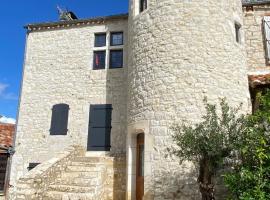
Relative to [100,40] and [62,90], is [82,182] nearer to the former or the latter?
[62,90]

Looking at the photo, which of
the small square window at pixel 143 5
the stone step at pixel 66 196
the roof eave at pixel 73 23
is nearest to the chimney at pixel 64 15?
the roof eave at pixel 73 23

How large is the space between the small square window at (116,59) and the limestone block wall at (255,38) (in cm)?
→ 464

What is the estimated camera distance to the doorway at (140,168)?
8430mm

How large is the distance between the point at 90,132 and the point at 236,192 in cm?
641

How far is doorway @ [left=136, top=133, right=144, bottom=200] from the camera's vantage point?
843cm

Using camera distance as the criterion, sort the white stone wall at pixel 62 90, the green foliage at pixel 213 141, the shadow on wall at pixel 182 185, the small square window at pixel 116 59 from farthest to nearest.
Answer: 1. the small square window at pixel 116 59
2. the white stone wall at pixel 62 90
3. the shadow on wall at pixel 182 185
4. the green foliage at pixel 213 141

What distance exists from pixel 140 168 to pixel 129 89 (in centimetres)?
238

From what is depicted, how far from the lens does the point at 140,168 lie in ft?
28.3

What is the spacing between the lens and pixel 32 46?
1237 cm

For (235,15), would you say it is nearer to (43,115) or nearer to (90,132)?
(90,132)

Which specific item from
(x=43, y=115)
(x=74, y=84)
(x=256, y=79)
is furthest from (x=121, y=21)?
(x=256, y=79)

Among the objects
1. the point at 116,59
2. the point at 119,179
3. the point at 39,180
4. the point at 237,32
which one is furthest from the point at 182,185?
the point at 116,59

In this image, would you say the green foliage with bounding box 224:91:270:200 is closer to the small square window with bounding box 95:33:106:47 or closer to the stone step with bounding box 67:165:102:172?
the stone step with bounding box 67:165:102:172

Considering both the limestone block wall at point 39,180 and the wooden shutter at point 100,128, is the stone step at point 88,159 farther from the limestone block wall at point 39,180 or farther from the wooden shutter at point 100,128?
the wooden shutter at point 100,128
